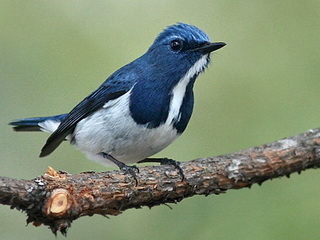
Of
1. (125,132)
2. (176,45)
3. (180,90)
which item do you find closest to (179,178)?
(125,132)

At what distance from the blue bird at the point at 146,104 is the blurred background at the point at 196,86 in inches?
14.8

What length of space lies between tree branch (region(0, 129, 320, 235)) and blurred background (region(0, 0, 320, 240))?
1.95 ft

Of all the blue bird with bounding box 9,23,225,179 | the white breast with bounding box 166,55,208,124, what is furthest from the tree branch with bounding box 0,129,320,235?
the white breast with bounding box 166,55,208,124

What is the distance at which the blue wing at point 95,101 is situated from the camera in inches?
187

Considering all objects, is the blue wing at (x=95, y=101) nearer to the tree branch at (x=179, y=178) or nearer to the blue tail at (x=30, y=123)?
the blue tail at (x=30, y=123)

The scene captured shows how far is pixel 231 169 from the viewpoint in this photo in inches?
156

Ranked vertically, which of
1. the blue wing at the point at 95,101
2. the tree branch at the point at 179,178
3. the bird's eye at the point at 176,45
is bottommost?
the tree branch at the point at 179,178

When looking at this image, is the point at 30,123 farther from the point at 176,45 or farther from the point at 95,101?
the point at 176,45

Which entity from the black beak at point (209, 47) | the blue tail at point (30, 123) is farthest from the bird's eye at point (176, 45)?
the blue tail at point (30, 123)

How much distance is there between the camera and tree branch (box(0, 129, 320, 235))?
3445 mm

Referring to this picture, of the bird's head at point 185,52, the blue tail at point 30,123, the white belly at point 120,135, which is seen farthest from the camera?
the blue tail at point 30,123

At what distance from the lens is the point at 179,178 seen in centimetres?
397

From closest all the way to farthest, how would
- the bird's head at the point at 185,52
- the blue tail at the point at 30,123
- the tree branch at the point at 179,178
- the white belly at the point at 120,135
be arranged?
the tree branch at the point at 179,178, the white belly at the point at 120,135, the bird's head at the point at 185,52, the blue tail at the point at 30,123

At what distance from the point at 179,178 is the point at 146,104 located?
2.62ft
